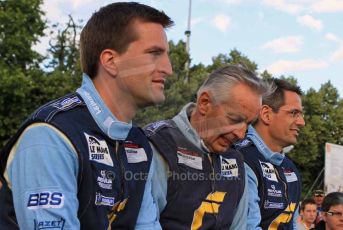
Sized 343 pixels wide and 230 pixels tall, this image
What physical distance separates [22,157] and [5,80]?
22.3 meters

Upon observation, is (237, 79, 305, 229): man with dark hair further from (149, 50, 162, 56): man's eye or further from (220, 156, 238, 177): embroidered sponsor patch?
(149, 50, 162, 56): man's eye

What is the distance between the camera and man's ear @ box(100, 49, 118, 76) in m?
2.38

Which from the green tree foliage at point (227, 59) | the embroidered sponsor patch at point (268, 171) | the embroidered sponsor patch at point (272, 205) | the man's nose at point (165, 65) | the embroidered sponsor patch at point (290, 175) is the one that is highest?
the green tree foliage at point (227, 59)

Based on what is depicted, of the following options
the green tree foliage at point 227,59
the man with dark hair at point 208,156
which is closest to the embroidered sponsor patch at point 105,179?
the man with dark hair at point 208,156

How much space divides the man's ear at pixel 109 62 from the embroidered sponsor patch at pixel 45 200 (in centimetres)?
61

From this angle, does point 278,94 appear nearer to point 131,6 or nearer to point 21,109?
point 131,6

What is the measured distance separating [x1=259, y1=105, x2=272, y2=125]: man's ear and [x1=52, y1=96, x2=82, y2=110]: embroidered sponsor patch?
2.45 m

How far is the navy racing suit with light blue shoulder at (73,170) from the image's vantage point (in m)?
1.95

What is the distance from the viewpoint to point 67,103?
2.23 metres

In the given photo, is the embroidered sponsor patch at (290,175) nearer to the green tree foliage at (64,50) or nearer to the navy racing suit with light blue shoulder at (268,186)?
the navy racing suit with light blue shoulder at (268,186)

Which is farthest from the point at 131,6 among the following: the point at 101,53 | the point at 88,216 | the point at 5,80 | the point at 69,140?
the point at 5,80

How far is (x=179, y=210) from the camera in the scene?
10.3 feet

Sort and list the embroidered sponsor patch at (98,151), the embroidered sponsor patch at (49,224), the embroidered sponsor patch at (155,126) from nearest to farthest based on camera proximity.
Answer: the embroidered sponsor patch at (49,224), the embroidered sponsor patch at (98,151), the embroidered sponsor patch at (155,126)

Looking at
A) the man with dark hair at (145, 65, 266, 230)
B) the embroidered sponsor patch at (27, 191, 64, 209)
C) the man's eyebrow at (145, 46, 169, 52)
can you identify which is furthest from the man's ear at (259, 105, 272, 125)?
the embroidered sponsor patch at (27, 191, 64, 209)
